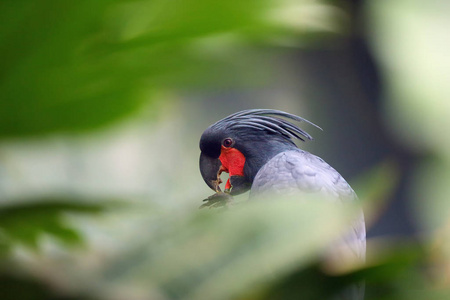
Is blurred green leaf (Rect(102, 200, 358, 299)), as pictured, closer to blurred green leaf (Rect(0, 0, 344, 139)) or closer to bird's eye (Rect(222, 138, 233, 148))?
blurred green leaf (Rect(0, 0, 344, 139))

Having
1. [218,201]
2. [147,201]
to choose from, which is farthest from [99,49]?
[218,201]

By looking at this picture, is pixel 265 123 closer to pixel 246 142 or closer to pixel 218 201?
pixel 246 142

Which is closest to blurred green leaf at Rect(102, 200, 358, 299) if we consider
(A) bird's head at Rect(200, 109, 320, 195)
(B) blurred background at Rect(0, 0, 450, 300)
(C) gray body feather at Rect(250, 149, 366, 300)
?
(B) blurred background at Rect(0, 0, 450, 300)

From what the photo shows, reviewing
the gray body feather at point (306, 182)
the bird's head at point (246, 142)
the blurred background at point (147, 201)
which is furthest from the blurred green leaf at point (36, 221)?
the bird's head at point (246, 142)

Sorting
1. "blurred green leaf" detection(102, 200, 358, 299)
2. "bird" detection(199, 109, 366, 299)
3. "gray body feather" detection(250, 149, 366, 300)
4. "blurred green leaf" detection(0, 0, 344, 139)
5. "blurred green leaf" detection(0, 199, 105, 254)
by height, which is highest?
"bird" detection(199, 109, 366, 299)

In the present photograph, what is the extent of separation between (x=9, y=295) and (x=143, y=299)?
0.12ft

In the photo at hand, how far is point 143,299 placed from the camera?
0.15 meters

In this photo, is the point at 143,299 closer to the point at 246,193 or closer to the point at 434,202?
the point at 246,193

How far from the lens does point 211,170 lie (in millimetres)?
1085

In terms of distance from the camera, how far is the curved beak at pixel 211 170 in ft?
3.54

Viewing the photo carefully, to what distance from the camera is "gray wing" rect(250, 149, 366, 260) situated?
2.76 feet

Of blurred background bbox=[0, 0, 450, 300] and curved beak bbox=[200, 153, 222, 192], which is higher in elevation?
curved beak bbox=[200, 153, 222, 192]

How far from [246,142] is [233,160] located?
A: 0.05 metres

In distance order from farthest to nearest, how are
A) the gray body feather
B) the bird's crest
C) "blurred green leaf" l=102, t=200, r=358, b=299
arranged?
the bird's crest < the gray body feather < "blurred green leaf" l=102, t=200, r=358, b=299
